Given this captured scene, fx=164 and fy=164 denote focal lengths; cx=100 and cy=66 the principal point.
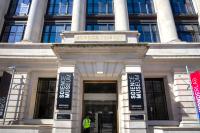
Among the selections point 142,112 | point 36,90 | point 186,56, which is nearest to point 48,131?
point 36,90

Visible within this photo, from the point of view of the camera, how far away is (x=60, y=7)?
1870cm

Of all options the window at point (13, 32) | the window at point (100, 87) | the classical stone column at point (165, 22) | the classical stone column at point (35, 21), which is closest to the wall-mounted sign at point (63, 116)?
the window at point (100, 87)

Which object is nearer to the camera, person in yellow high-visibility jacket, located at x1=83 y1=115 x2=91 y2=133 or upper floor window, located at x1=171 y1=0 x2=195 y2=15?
person in yellow high-visibility jacket, located at x1=83 y1=115 x2=91 y2=133

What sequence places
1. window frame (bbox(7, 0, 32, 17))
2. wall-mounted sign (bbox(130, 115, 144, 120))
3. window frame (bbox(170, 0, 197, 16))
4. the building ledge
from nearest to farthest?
1. wall-mounted sign (bbox(130, 115, 144, 120))
2. the building ledge
3. window frame (bbox(170, 0, 197, 16))
4. window frame (bbox(7, 0, 32, 17))

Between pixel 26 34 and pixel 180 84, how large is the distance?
47.9ft

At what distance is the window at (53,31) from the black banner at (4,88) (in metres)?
5.16

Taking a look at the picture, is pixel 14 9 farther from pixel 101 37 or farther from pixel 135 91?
pixel 135 91

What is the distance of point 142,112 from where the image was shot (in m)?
10.7

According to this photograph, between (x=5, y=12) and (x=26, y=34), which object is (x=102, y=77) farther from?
(x=5, y=12)

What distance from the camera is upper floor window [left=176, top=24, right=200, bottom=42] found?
54.3ft

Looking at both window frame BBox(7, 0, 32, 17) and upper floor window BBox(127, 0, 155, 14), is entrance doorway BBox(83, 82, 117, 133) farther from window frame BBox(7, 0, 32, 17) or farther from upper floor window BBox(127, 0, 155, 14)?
window frame BBox(7, 0, 32, 17)

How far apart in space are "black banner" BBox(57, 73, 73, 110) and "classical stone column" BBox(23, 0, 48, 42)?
677 centimetres

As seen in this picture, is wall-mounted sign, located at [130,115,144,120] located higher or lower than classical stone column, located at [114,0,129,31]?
lower

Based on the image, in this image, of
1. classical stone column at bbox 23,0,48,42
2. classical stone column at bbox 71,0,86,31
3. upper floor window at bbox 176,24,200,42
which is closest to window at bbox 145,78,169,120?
upper floor window at bbox 176,24,200,42
